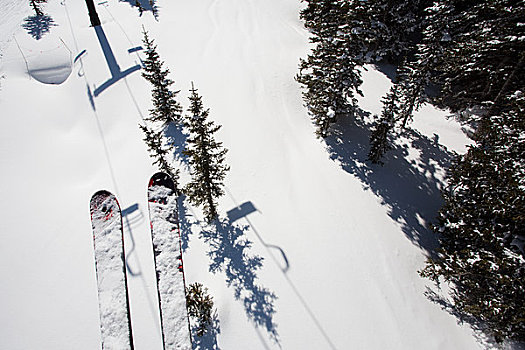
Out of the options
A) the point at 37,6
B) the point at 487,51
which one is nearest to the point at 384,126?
the point at 487,51

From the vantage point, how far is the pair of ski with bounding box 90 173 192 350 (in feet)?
17.2

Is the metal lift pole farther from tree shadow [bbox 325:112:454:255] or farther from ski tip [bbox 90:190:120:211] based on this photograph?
tree shadow [bbox 325:112:454:255]

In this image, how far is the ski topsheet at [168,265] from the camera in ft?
17.5

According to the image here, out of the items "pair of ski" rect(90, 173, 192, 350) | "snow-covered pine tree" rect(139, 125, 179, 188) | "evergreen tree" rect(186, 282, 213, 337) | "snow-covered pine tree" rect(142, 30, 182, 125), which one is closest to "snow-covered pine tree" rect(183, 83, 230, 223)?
"snow-covered pine tree" rect(139, 125, 179, 188)

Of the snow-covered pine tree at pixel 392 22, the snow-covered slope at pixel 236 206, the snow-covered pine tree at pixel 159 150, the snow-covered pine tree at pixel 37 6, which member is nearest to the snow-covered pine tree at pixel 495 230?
the snow-covered slope at pixel 236 206

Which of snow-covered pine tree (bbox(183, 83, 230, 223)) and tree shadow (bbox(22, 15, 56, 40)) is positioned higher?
tree shadow (bbox(22, 15, 56, 40))

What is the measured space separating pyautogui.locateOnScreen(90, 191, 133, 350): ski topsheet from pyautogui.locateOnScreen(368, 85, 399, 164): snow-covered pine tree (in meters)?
11.7

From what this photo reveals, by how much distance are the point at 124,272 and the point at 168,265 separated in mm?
989

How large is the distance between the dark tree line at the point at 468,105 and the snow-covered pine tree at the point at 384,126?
5cm

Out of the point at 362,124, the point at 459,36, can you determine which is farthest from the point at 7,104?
the point at 459,36

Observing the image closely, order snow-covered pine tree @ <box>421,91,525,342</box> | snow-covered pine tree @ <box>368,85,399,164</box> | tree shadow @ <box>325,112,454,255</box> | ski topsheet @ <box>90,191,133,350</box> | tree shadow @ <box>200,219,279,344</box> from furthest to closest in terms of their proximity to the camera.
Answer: tree shadow @ <box>325,112,454,255</box>
snow-covered pine tree @ <box>368,85,399,164</box>
tree shadow @ <box>200,219,279,344</box>
snow-covered pine tree @ <box>421,91,525,342</box>
ski topsheet @ <box>90,191,133,350</box>

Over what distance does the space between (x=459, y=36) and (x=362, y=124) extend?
851 cm

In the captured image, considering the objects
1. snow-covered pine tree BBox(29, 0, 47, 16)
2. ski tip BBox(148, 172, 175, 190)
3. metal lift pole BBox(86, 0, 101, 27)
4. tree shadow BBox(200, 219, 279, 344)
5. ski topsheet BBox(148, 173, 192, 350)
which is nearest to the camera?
ski topsheet BBox(148, 173, 192, 350)

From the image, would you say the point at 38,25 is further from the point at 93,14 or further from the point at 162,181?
the point at 162,181
